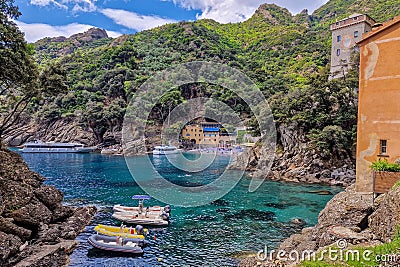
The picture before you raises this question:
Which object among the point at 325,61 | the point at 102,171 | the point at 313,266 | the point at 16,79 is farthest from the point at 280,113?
the point at 325,61

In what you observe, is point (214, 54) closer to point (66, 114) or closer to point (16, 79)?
point (66, 114)

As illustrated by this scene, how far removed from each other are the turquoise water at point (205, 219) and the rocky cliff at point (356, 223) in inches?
151

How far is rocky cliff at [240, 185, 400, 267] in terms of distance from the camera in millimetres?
9477

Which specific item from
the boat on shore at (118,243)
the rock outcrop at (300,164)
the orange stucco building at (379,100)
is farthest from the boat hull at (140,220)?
the rock outcrop at (300,164)

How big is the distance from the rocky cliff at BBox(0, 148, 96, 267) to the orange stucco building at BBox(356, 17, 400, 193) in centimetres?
1740

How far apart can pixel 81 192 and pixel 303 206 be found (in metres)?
24.0

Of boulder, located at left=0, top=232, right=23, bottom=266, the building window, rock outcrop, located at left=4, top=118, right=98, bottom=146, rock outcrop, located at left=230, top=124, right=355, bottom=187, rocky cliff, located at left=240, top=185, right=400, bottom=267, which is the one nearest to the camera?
A: rocky cliff, located at left=240, top=185, right=400, bottom=267

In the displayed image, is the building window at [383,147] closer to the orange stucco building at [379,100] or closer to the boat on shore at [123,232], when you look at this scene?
the orange stucco building at [379,100]

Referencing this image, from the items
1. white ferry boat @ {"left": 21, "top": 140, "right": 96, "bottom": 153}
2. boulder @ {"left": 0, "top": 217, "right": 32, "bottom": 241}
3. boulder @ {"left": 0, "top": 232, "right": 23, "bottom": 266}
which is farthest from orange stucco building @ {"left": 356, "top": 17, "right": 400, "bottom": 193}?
white ferry boat @ {"left": 21, "top": 140, "right": 96, "bottom": 153}

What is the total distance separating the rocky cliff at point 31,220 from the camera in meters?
15.2

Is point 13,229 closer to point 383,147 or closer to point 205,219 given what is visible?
point 205,219

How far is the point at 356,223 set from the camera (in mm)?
12727

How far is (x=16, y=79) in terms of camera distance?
20062 millimetres

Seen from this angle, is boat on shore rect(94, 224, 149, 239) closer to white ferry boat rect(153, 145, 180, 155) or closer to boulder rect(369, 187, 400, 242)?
boulder rect(369, 187, 400, 242)
